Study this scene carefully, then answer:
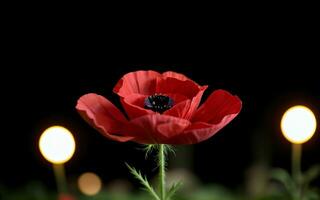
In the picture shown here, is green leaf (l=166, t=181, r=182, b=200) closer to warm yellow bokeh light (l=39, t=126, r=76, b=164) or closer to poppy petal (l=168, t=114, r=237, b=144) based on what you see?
poppy petal (l=168, t=114, r=237, b=144)

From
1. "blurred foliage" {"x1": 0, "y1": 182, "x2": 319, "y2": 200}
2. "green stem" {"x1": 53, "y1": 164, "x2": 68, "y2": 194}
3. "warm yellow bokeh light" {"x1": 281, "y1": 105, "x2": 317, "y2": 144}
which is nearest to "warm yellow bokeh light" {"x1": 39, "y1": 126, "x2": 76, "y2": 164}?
"green stem" {"x1": 53, "y1": 164, "x2": 68, "y2": 194}

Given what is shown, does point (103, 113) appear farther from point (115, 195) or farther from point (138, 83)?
point (115, 195)

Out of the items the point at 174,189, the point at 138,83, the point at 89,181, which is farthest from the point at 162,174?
the point at 89,181

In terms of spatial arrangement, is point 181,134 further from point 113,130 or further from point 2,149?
point 2,149

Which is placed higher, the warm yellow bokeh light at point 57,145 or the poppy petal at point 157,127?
the warm yellow bokeh light at point 57,145

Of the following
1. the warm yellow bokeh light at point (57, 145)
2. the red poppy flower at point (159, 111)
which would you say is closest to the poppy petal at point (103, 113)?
the red poppy flower at point (159, 111)

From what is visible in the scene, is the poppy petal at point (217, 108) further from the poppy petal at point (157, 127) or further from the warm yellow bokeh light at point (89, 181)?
the warm yellow bokeh light at point (89, 181)

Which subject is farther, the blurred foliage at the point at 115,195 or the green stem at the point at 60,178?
the blurred foliage at the point at 115,195
